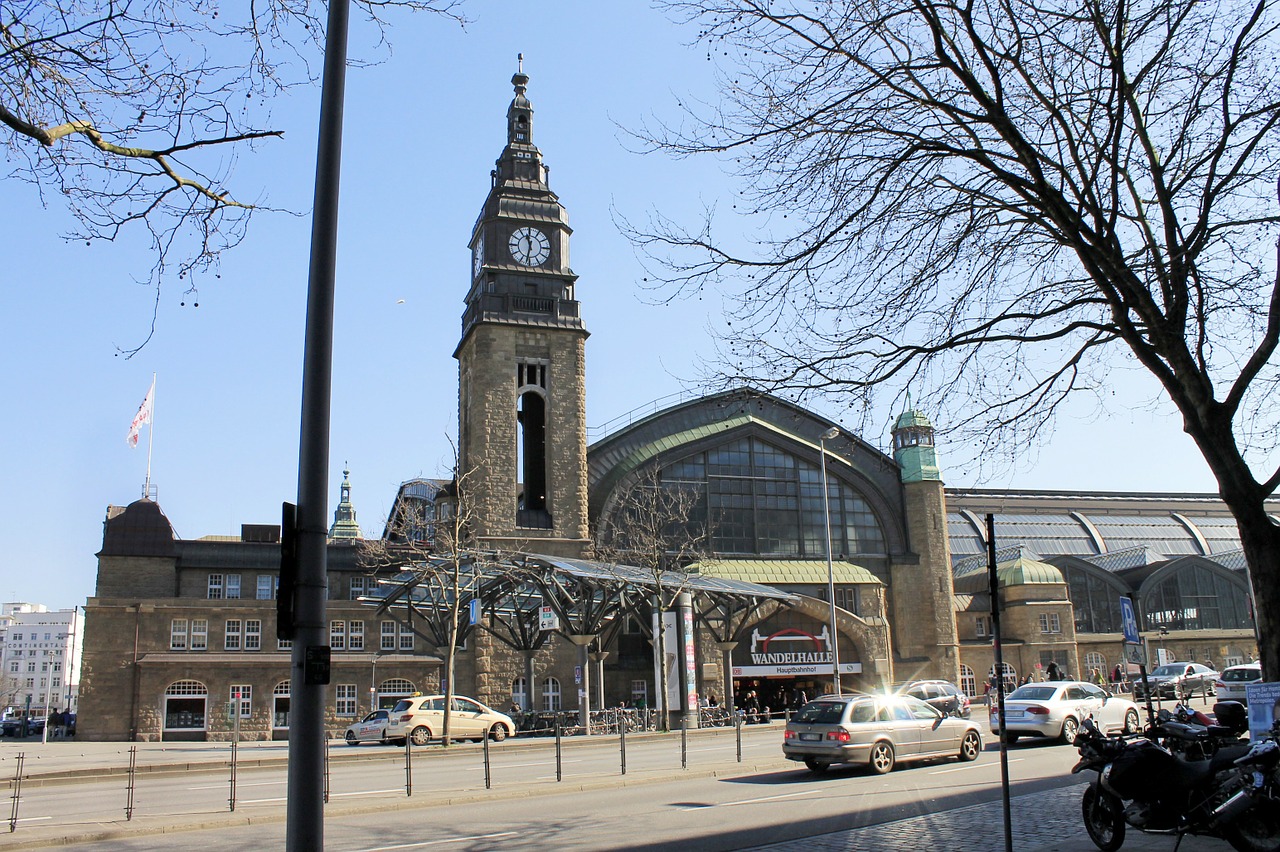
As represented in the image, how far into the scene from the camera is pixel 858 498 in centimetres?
5981

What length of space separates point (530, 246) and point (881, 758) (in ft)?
127

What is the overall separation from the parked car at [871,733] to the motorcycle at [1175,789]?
7424mm

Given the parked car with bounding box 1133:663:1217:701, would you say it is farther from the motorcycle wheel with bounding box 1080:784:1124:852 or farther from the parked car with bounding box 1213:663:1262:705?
the motorcycle wheel with bounding box 1080:784:1124:852

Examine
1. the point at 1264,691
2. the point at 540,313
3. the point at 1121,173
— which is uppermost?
the point at 540,313

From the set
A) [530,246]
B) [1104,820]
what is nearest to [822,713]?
[1104,820]

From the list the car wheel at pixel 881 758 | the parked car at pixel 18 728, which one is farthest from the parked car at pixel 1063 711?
the parked car at pixel 18 728

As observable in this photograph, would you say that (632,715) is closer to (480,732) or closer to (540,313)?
(480,732)

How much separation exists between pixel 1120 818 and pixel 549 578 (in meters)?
29.5

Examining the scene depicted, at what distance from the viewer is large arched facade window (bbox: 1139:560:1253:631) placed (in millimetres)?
67375

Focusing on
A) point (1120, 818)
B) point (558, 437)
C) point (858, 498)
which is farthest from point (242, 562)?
point (1120, 818)

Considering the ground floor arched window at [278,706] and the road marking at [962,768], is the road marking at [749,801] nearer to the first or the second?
the road marking at [962,768]

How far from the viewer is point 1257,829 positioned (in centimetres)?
912

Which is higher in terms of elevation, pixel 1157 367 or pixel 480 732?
pixel 1157 367

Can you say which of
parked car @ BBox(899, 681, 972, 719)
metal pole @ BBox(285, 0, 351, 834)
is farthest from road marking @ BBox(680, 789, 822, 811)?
parked car @ BBox(899, 681, 972, 719)
